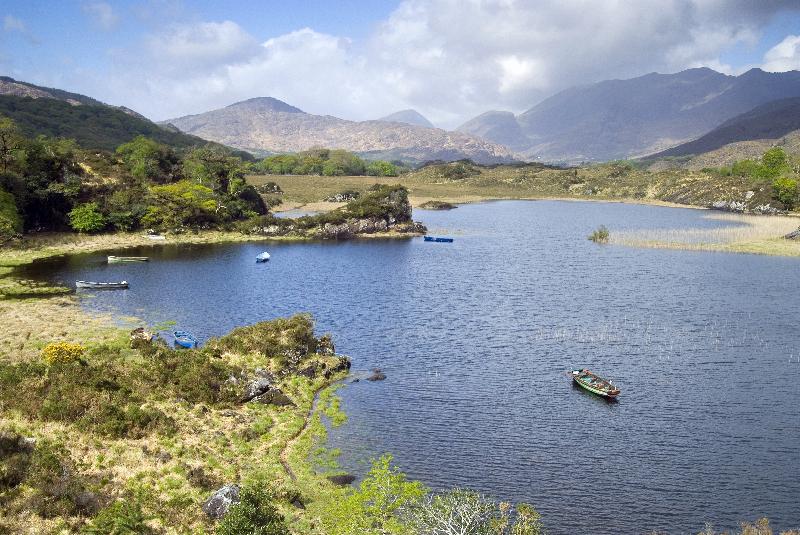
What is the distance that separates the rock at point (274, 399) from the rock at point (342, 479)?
1283 centimetres

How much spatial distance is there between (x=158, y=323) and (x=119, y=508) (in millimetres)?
45201

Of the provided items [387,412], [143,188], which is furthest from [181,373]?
[143,188]

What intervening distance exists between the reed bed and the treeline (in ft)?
358

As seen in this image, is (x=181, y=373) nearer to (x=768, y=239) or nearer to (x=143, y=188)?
(x=143, y=188)

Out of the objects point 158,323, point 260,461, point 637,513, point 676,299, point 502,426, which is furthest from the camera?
point 676,299

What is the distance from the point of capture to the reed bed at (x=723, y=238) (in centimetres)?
13775

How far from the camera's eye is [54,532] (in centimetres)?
3073

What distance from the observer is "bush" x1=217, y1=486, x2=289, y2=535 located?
2900 cm

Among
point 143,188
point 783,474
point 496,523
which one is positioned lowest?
point 783,474

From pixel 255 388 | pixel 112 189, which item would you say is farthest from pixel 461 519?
pixel 112 189

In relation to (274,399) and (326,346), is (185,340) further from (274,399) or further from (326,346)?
(274,399)

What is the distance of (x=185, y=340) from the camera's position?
64000mm

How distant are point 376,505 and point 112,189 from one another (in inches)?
5354

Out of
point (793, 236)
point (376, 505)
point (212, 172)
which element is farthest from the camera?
point (212, 172)
